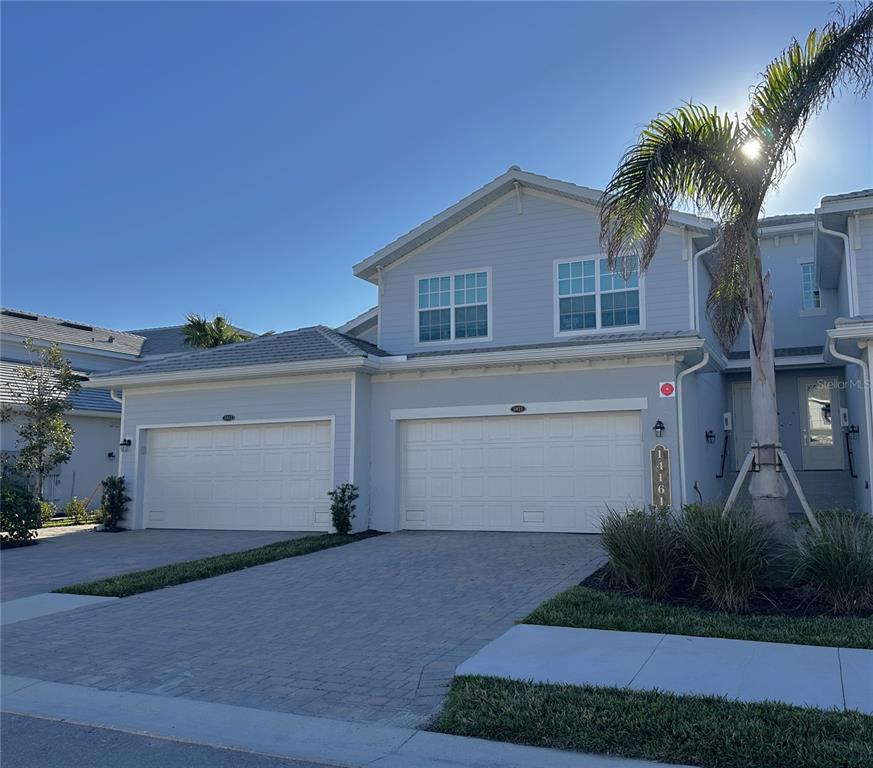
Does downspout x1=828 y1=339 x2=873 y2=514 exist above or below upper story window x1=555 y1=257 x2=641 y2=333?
below

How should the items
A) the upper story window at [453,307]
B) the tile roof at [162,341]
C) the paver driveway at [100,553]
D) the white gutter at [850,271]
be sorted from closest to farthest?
the paver driveway at [100,553]
the white gutter at [850,271]
the upper story window at [453,307]
the tile roof at [162,341]

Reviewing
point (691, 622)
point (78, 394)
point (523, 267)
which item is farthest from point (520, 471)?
point (78, 394)

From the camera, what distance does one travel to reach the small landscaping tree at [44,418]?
1841 cm

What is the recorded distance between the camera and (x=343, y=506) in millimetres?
14594

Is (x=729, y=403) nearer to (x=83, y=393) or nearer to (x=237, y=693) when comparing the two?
(x=237, y=693)

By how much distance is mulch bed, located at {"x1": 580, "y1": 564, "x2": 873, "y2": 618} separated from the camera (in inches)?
288

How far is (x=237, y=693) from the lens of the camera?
5746 millimetres

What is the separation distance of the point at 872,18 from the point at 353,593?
937 cm

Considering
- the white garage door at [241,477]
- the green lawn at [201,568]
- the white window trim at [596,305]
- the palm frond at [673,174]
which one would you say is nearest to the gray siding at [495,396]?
the white garage door at [241,477]

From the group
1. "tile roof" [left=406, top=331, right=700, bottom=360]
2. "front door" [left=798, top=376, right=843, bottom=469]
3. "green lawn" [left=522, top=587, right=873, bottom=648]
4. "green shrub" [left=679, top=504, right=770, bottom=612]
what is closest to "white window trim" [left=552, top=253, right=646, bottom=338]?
"tile roof" [left=406, top=331, right=700, bottom=360]

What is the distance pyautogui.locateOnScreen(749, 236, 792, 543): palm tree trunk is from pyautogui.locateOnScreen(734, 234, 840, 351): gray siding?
34.5 feet

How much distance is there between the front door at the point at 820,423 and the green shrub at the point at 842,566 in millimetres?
11235

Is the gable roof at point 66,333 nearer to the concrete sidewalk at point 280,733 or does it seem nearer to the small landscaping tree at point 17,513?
the small landscaping tree at point 17,513

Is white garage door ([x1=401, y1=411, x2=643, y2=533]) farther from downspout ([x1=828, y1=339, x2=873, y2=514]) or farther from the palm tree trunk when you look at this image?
the palm tree trunk
